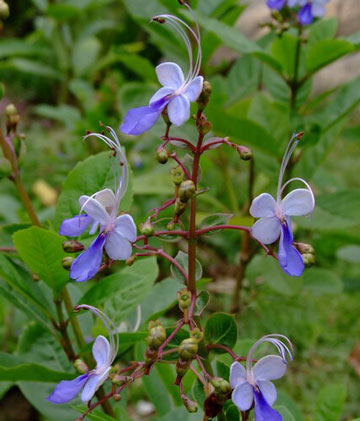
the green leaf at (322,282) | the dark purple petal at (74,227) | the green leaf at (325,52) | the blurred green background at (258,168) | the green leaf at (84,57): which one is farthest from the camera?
the green leaf at (84,57)

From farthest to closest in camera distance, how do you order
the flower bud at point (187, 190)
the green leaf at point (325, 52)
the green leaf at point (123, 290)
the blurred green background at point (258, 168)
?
1. the blurred green background at point (258, 168)
2. the green leaf at point (325, 52)
3. the green leaf at point (123, 290)
4. the flower bud at point (187, 190)

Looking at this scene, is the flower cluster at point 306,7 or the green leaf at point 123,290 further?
the flower cluster at point 306,7

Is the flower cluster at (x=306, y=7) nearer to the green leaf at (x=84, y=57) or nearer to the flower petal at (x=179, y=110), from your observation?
the flower petal at (x=179, y=110)

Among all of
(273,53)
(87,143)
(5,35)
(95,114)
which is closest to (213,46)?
(273,53)

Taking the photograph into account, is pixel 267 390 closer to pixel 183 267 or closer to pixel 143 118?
pixel 183 267

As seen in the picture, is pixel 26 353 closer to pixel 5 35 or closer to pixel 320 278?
pixel 320 278

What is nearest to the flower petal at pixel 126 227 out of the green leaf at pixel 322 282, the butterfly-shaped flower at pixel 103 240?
the butterfly-shaped flower at pixel 103 240

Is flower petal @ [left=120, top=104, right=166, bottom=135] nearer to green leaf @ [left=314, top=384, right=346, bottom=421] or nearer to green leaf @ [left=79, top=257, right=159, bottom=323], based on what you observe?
green leaf @ [left=79, top=257, right=159, bottom=323]
